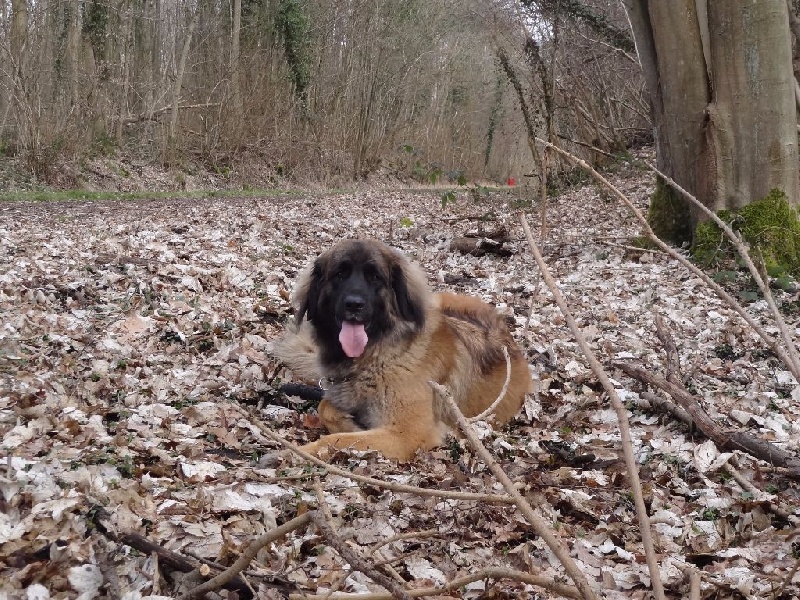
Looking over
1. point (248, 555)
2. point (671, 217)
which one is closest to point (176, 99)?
point (671, 217)

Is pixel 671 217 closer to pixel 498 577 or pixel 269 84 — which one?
pixel 498 577

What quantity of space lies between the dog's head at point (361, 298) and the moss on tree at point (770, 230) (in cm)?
461

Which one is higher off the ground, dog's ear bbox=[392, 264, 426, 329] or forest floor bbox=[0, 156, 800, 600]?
dog's ear bbox=[392, 264, 426, 329]

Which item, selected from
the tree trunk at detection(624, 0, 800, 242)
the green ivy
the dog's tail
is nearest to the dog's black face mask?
the dog's tail

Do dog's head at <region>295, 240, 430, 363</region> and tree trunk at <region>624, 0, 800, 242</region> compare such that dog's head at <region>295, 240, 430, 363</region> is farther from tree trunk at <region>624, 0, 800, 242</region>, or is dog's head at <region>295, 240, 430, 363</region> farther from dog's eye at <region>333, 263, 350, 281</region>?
tree trunk at <region>624, 0, 800, 242</region>

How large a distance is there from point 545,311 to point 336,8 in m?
24.2

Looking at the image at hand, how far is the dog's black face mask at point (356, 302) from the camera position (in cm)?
452

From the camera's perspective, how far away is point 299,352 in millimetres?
5402

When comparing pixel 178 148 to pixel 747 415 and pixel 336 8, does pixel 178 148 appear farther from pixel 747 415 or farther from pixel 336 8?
pixel 747 415

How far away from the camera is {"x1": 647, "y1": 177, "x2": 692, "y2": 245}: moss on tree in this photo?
8891 millimetres

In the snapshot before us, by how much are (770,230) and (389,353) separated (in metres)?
5.26

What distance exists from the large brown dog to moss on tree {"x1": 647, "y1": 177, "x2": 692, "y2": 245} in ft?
16.1

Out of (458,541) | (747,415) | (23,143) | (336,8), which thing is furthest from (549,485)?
(336,8)

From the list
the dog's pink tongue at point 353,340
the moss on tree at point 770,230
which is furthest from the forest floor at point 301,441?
the dog's pink tongue at point 353,340
